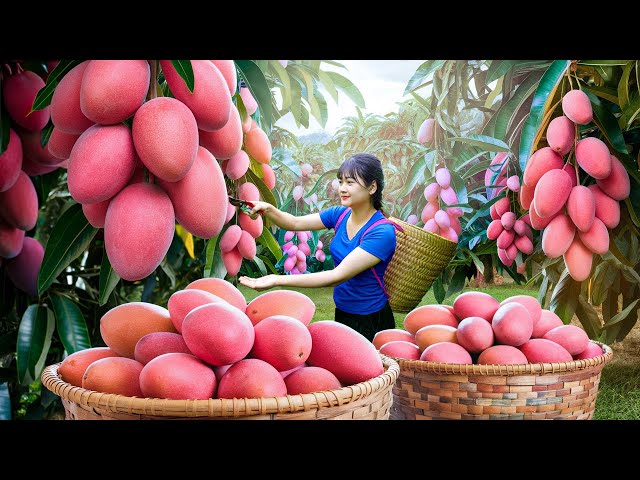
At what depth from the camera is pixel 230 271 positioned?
4.19ft

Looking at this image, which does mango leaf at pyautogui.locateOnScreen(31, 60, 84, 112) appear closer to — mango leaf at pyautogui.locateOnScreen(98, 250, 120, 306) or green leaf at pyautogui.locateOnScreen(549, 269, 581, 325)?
mango leaf at pyautogui.locateOnScreen(98, 250, 120, 306)

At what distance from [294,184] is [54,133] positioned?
950 millimetres

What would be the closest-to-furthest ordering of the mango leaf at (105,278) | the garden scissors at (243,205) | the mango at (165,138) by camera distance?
the mango at (165,138)
the mango leaf at (105,278)
the garden scissors at (243,205)

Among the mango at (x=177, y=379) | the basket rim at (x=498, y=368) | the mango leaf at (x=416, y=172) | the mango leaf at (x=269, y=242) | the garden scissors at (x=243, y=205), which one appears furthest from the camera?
the mango leaf at (x=416, y=172)

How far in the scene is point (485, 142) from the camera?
1.76m

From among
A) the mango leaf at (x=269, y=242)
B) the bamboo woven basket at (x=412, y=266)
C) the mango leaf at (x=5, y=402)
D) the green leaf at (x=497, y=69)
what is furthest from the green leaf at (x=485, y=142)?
the mango leaf at (x=5, y=402)

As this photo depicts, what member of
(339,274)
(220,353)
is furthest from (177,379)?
(339,274)

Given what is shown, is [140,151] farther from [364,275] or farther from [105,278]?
[364,275]

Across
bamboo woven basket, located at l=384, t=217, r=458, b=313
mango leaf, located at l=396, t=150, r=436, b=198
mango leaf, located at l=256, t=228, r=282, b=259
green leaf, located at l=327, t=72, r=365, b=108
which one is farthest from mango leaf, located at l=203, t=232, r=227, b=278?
mango leaf, located at l=396, t=150, r=436, b=198

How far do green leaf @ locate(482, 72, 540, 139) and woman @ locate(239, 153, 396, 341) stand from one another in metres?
0.31

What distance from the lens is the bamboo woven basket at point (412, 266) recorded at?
175cm

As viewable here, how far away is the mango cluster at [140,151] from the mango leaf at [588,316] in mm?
1105

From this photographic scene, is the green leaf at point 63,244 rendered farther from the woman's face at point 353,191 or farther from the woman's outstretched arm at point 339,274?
the woman's face at point 353,191

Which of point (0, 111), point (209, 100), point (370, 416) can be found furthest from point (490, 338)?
point (0, 111)
